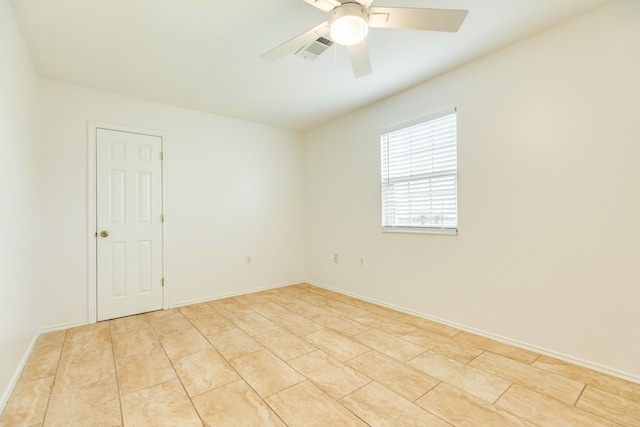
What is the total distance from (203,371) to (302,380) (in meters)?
0.73

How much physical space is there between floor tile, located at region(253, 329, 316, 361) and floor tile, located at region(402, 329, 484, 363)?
92cm

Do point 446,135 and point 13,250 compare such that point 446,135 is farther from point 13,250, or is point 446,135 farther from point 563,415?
point 13,250

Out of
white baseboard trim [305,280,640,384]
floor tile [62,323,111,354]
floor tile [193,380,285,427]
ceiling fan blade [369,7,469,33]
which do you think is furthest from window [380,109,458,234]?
floor tile [62,323,111,354]

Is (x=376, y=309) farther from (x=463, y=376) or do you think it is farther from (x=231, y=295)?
(x=231, y=295)

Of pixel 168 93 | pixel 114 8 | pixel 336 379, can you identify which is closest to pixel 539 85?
pixel 336 379

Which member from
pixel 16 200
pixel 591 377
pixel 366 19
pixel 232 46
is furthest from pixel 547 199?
pixel 16 200

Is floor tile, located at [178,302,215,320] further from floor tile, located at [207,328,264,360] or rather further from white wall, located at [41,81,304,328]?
floor tile, located at [207,328,264,360]

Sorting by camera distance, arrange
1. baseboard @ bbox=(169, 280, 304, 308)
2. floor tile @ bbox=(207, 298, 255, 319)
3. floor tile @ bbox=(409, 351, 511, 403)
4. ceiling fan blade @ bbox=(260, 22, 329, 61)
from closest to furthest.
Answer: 1. ceiling fan blade @ bbox=(260, 22, 329, 61)
2. floor tile @ bbox=(409, 351, 511, 403)
3. floor tile @ bbox=(207, 298, 255, 319)
4. baseboard @ bbox=(169, 280, 304, 308)

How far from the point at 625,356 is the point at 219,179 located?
13.9 ft

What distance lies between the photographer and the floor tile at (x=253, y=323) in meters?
2.86

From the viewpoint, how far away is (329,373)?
2.07 m

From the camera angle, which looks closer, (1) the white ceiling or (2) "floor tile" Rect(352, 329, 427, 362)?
(1) the white ceiling

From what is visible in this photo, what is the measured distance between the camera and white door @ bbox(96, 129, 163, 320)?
317 cm

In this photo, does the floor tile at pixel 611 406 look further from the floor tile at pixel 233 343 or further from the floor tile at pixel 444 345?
the floor tile at pixel 233 343
